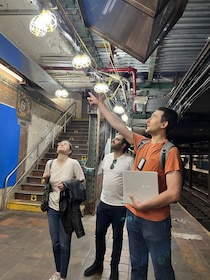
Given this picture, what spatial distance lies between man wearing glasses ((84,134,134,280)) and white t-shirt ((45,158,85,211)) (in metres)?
0.34

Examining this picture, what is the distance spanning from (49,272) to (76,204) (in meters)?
1.01

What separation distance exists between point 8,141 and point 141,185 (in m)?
4.60

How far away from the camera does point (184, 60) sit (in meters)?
3.91

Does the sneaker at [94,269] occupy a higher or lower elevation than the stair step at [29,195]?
lower

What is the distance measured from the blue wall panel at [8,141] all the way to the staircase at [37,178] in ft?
1.48

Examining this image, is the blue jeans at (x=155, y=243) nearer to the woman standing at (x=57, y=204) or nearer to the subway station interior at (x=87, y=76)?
the subway station interior at (x=87, y=76)

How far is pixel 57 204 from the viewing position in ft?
6.92

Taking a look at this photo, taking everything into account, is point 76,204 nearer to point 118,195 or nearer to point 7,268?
point 118,195

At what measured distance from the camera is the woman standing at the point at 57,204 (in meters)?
2.09

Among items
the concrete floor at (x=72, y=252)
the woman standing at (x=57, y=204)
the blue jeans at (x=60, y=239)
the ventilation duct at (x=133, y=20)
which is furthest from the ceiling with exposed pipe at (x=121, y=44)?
the concrete floor at (x=72, y=252)

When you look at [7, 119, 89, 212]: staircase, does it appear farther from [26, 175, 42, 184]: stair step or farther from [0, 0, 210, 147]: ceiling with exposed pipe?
[0, 0, 210, 147]: ceiling with exposed pipe

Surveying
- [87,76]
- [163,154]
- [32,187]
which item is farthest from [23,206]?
[163,154]

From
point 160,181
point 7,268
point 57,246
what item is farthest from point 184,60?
point 7,268

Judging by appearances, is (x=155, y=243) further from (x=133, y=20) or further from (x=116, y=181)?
(x=133, y=20)
